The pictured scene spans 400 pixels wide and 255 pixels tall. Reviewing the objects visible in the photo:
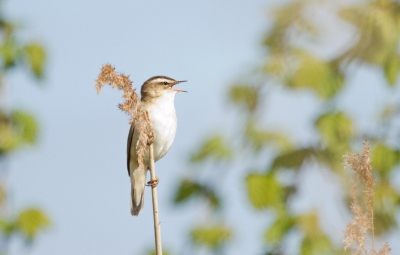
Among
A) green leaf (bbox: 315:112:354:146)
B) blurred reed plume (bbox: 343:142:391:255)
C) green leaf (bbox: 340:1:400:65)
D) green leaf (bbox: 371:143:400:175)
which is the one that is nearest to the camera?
blurred reed plume (bbox: 343:142:391:255)

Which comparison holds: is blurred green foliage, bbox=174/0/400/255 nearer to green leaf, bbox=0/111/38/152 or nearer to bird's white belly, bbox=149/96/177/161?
bird's white belly, bbox=149/96/177/161

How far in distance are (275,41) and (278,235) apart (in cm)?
121

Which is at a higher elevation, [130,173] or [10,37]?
[10,37]

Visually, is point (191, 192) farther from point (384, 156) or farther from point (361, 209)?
point (361, 209)

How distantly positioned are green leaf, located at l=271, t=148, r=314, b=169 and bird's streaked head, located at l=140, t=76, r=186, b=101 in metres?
0.84

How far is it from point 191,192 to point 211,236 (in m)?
0.31

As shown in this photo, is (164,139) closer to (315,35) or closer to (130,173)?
(130,173)

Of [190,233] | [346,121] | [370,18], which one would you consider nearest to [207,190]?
[190,233]

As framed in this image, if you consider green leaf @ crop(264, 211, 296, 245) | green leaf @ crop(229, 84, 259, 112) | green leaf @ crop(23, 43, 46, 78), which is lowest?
green leaf @ crop(264, 211, 296, 245)

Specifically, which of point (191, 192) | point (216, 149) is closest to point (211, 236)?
point (191, 192)

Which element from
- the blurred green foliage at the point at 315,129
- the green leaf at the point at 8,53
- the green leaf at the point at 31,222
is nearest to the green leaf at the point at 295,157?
the blurred green foliage at the point at 315,129

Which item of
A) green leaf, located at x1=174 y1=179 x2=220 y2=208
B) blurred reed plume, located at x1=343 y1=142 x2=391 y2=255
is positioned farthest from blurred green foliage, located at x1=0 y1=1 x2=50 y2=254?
blurred reed plume, located at x1=343 y1=142 x2=391 y2=255

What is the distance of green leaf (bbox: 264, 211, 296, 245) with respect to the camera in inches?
176

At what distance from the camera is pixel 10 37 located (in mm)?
7688
